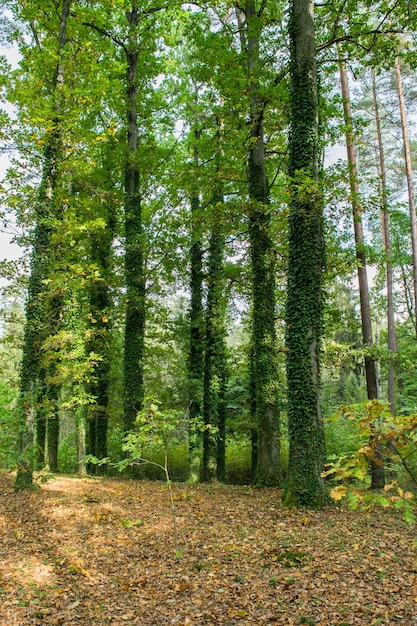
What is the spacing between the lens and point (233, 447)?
862 inches

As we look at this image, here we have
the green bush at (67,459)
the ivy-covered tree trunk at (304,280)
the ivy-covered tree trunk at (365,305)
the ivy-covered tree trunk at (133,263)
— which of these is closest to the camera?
the ivy-covered tree trunk at (304,280)

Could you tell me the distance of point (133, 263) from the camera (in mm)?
14523

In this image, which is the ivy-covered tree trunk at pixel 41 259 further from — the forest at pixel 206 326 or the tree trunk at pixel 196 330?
the tree trunk at pixel 196 330

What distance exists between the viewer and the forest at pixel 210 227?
8156 millimetres

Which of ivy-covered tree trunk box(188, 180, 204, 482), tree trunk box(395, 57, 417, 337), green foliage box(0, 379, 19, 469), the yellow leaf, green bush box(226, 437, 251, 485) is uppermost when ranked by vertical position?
tree trunk box(395, 57, 417, 337)

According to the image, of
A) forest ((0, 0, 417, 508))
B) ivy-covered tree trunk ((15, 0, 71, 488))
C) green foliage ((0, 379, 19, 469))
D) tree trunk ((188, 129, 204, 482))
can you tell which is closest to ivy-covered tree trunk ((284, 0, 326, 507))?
forest ((0, 0, 417, 508))

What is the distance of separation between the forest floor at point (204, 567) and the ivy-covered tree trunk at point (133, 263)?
237 inches

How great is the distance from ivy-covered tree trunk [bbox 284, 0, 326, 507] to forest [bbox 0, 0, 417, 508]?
1.4 inches

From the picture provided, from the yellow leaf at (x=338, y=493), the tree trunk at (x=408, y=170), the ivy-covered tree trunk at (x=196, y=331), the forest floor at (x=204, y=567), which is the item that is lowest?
the forest floor at (x=204, y=567)

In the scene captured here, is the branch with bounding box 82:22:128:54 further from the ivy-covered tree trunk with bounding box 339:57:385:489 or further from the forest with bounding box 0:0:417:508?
the ivy-covered tree trunk with bounding box 339:57:385:489

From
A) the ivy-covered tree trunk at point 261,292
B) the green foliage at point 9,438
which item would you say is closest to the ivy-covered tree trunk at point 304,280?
the ivy-covered tree trunk at point 261,292

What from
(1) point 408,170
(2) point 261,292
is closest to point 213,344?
(2) point 261,292

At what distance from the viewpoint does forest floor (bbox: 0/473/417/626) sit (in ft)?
13.8

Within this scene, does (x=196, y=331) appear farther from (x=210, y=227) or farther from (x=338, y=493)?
(x=338, y=493)
